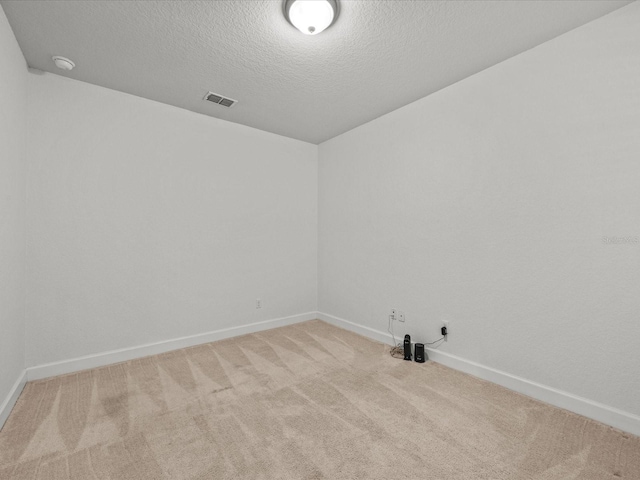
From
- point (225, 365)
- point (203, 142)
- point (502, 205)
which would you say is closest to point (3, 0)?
point (203, 142)

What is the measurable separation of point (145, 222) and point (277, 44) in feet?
7.15

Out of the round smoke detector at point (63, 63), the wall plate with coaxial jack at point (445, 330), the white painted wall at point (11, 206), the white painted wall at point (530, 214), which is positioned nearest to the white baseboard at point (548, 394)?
the white painted wall at point (530, 214)

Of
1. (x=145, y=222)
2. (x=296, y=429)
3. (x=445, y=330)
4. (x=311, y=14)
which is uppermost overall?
(x=311, y=14)

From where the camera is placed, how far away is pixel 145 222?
3.13m

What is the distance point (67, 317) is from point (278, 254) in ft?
7.60

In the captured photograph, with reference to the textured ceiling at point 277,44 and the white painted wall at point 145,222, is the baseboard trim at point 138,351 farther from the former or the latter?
the textured ceiling at point 277,44

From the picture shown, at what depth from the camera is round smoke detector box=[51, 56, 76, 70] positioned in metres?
2.43

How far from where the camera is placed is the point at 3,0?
1.85 meters

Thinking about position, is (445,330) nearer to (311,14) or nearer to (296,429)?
(296,429)

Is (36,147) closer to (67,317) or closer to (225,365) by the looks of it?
(67,317)

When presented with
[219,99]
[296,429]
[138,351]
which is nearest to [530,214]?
[296,429]

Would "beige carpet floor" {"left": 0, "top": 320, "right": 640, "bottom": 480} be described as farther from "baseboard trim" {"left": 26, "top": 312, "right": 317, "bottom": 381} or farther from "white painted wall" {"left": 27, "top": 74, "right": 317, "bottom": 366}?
"white painted wall" {"left": 27, "top": 74, "right": 317, "bottom": 366}

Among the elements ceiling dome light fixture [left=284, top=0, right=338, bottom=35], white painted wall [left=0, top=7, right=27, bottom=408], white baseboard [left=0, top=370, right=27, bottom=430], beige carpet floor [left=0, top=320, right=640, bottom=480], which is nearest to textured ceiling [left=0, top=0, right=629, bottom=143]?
ceiling dome light fixture [left=284, top=0, right=338, bottom=35]

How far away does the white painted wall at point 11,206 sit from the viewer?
1.98 m
